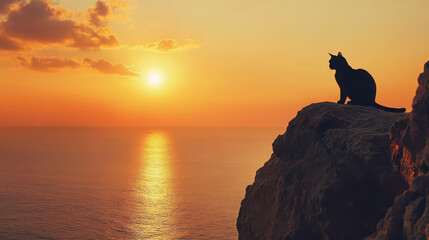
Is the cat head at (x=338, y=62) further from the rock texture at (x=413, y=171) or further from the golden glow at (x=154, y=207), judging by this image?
the golden glow at (x=154, y=207)

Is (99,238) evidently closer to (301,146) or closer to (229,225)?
(229,225)

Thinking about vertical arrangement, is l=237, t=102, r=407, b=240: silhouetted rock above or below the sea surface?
above

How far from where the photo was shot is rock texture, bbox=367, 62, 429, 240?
5465 mm

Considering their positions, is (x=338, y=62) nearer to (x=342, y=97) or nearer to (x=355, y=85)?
(x=355, y=85)

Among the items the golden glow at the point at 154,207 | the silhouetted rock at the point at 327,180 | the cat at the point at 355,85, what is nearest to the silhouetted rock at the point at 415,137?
the silhouetted rock at the point at 327,180

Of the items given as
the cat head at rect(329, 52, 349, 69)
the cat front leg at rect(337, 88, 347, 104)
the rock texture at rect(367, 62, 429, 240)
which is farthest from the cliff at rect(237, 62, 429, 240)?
the cat head at rect(329, 52, 349, 69)

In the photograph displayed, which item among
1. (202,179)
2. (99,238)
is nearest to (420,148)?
(99,238)

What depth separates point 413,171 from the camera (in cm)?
707

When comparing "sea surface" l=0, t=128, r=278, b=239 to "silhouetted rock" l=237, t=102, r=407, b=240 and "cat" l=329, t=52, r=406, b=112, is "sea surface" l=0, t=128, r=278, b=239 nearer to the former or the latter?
"cat" l=329, t=52, r=406, b=112

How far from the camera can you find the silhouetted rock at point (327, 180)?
8.23 m

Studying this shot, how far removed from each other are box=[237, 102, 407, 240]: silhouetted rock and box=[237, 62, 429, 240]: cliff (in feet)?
0.08

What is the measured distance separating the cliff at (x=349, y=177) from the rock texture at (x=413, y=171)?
2 centimetres

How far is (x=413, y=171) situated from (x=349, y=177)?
5.34 feet

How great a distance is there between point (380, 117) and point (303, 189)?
3.70 meters
